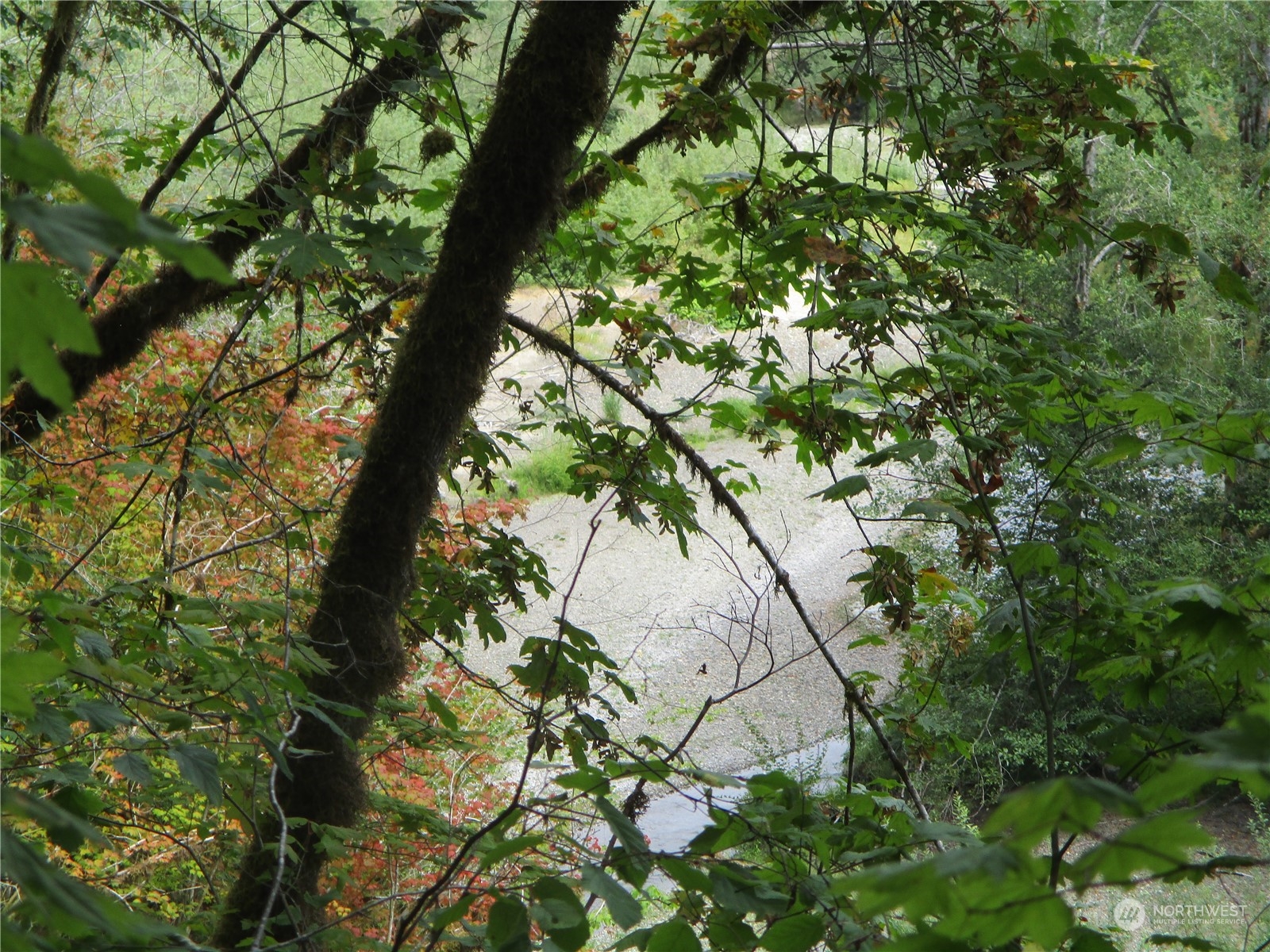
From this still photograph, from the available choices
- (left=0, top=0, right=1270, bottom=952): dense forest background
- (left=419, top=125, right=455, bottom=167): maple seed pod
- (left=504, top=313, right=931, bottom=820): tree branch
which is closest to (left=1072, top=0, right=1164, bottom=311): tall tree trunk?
(left=0, top=0, right=1270, bottom=952): dense forest background

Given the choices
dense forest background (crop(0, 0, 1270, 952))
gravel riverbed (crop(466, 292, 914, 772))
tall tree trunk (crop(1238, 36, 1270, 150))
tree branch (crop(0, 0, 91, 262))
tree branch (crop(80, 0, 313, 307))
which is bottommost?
dense forest background (crop(0, 0, 1270, 952))

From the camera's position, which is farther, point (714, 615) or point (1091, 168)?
point (714, 615)

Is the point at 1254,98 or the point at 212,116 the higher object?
the point at 1254,98

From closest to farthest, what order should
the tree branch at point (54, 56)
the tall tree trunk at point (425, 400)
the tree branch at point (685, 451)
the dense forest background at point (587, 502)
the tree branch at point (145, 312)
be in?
1. the dense forest background at point (587, 502)
2. the tall tree trunk at point (425, 400)
3. the tree branch at point (685, 451)
4. the tree branch at point (54, 56)
5. the tree branch at point (145, 312)

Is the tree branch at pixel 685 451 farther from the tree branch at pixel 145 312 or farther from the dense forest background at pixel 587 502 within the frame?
the tree branch at pixel 145 312

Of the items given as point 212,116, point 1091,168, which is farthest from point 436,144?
point 1091,168

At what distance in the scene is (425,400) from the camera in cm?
187

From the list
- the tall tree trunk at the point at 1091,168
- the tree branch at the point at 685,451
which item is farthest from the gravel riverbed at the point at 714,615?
the tree branch at the point at 685,451

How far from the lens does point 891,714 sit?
197cm

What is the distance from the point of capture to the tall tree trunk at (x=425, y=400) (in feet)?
5.60

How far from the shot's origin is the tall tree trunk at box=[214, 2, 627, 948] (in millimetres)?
1706

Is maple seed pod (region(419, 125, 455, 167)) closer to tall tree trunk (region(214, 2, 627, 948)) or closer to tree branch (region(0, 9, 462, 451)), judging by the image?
tall tree trunk (region(214, 2, 627, 948))

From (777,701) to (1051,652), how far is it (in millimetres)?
6918

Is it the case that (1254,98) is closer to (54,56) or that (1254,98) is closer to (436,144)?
(436,144)
